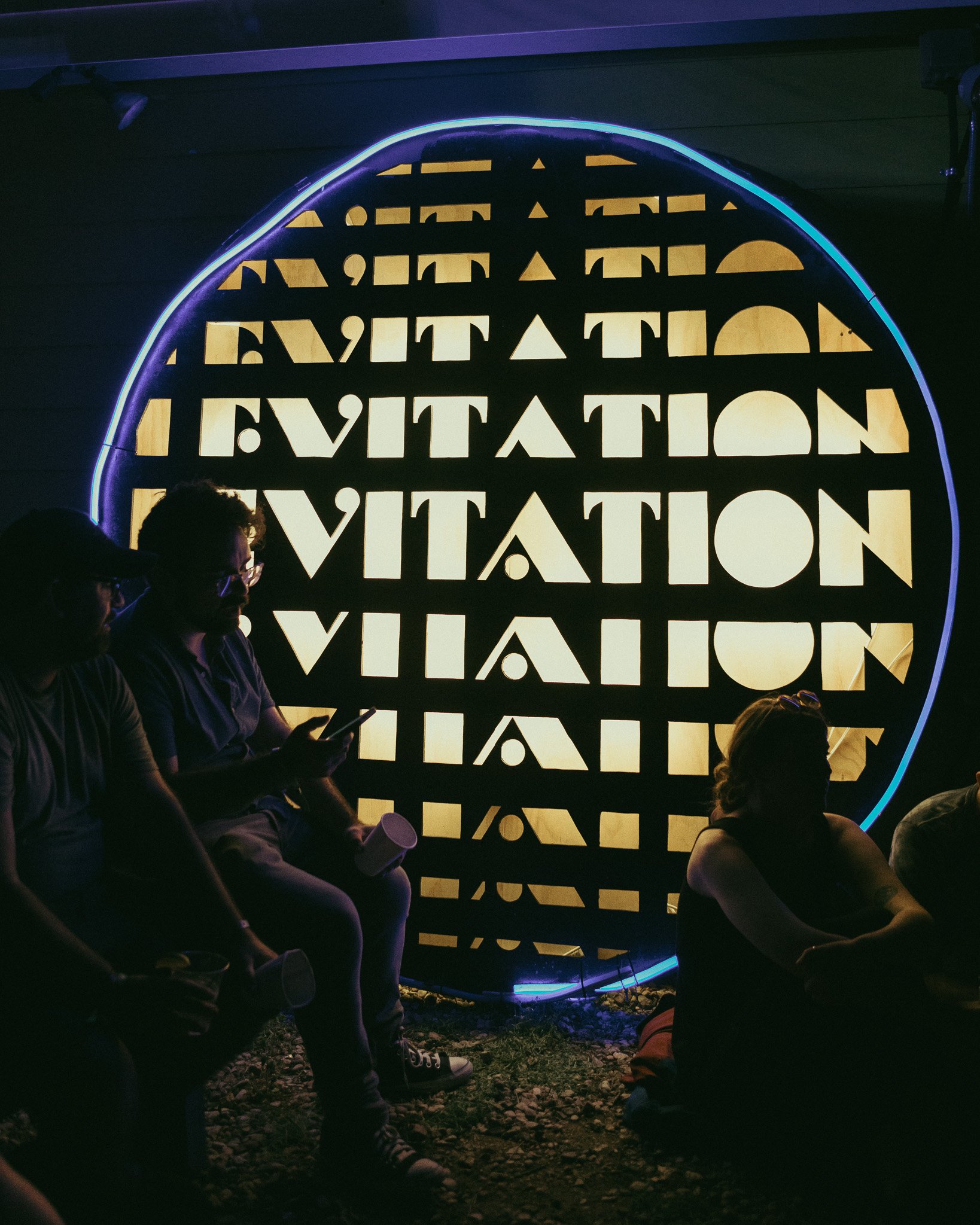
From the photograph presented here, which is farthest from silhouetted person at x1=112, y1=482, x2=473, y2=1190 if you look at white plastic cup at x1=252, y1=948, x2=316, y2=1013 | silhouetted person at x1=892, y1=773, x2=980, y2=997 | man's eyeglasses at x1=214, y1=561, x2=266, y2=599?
silhouetted person at x1=892, y1=773, x2=980, y2=997

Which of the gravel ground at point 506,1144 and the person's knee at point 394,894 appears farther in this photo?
the person's knee at point 394,894

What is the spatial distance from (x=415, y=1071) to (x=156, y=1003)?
1.05 m

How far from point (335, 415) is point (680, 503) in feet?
4.08

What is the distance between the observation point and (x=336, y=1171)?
185 centimetres

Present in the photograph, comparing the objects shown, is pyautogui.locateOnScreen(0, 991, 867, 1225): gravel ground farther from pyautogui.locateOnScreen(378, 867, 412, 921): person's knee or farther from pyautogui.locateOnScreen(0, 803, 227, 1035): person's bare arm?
pyautogui.locateOnScreen(0, 803, 227, 1035): person's bare arm

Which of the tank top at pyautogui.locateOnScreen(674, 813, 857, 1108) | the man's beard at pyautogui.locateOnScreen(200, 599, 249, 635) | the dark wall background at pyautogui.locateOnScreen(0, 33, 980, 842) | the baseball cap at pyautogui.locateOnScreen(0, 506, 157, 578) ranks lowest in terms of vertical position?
the tank top at pyautogui.locateOnScreen(674, 813, 857, 1108)

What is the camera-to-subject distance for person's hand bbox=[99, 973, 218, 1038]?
1.45 metres

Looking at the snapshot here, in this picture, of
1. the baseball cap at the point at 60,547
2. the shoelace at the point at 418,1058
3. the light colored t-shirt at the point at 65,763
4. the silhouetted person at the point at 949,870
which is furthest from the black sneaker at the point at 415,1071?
the baseball cap at the point at 60,547

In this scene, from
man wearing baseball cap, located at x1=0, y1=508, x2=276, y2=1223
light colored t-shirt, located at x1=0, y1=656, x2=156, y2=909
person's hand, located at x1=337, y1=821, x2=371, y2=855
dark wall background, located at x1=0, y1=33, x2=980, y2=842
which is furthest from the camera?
dark wall background, located at x1=0, y1=33, x2=980, y2=842

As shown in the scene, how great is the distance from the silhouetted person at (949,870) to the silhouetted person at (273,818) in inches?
51.7

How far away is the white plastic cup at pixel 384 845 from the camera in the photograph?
2121 mm

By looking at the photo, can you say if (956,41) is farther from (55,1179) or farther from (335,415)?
(55,1179)

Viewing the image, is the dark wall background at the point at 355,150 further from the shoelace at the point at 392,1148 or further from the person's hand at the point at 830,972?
the shoelace at the point at 392,1148

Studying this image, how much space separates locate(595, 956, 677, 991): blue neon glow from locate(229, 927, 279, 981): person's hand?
4.30ft
